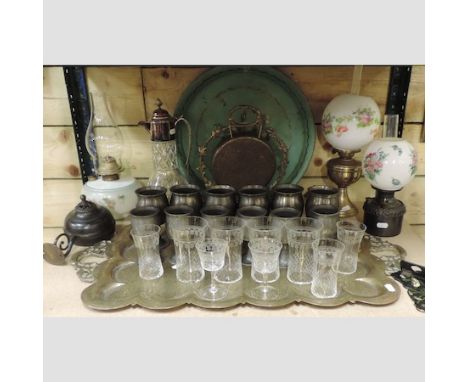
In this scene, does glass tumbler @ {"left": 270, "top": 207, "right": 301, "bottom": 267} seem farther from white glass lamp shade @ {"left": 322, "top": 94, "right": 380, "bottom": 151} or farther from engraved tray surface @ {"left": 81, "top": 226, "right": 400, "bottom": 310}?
white glass lamp shade @ {"left": 322, "top": 94, "right": 380, "bottom": 151}

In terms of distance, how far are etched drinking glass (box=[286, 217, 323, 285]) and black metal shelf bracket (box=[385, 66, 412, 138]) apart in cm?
43

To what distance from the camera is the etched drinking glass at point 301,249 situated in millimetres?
759

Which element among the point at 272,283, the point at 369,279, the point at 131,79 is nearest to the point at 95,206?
the point at 131,79

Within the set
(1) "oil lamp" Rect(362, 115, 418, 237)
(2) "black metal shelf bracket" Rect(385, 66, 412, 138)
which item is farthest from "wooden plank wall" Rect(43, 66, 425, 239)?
(1) "oil lamp" Rect(362, 115, 418, 237)

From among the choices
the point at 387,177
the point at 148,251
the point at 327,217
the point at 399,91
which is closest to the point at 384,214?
the point at 387,177

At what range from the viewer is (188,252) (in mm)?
772

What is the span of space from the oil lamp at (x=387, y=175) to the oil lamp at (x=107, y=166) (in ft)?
1.99

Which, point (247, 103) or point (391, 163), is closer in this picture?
point (391, 163)

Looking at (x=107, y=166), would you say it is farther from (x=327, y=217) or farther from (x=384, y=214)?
(x=384, y=214)

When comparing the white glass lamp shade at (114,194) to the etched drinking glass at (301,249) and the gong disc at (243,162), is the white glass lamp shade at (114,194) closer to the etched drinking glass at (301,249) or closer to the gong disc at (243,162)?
the gong disc at (243,162)

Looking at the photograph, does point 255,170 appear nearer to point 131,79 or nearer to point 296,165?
point 296,165

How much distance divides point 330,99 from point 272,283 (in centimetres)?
54

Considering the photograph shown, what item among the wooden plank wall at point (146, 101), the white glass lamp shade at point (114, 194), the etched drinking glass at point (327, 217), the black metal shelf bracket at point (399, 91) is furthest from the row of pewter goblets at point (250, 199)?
the black metal shelf bracket at point (399, 91)

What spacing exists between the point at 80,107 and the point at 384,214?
0.85m
